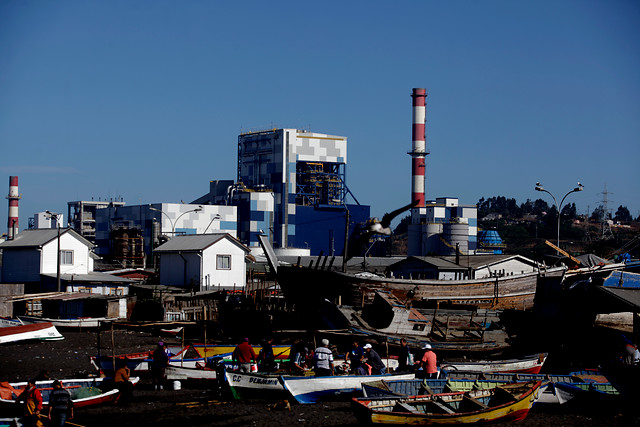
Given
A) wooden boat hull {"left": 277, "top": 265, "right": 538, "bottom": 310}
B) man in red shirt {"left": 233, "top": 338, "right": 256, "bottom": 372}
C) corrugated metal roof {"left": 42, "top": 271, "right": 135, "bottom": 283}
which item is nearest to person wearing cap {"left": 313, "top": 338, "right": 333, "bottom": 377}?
man in red shirt {"left": 233, "top": 338, "right": 256, "bottom": 372}

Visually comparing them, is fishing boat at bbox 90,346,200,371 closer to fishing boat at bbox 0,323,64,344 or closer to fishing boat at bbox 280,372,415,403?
fishing boat at bbox 280,372,415,403

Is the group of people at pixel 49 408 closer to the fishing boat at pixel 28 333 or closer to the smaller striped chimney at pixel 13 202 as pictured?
the fishing boat at pixel 28 333

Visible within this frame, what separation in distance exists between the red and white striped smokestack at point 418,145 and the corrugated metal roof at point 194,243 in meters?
43.3

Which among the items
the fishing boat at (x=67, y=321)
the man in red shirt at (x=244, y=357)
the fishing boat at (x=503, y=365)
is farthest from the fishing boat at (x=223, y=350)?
the fishing boat at (x=67, y=321)

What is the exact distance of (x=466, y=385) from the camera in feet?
65.5

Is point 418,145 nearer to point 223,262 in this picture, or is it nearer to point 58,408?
point 223,262

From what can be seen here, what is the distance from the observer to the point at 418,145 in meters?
95.1

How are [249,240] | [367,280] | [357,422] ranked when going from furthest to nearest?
[249,240], [367,280], [357,422]

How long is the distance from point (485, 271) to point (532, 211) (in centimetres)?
15187

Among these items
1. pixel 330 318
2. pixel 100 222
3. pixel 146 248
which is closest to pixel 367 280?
pixel 330 318

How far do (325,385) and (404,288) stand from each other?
1806 cm

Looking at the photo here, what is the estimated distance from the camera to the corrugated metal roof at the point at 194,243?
53.4 meters

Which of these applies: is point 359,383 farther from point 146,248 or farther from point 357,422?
point 146,248

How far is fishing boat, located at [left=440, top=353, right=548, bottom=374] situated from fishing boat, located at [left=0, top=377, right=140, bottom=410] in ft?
32.0
